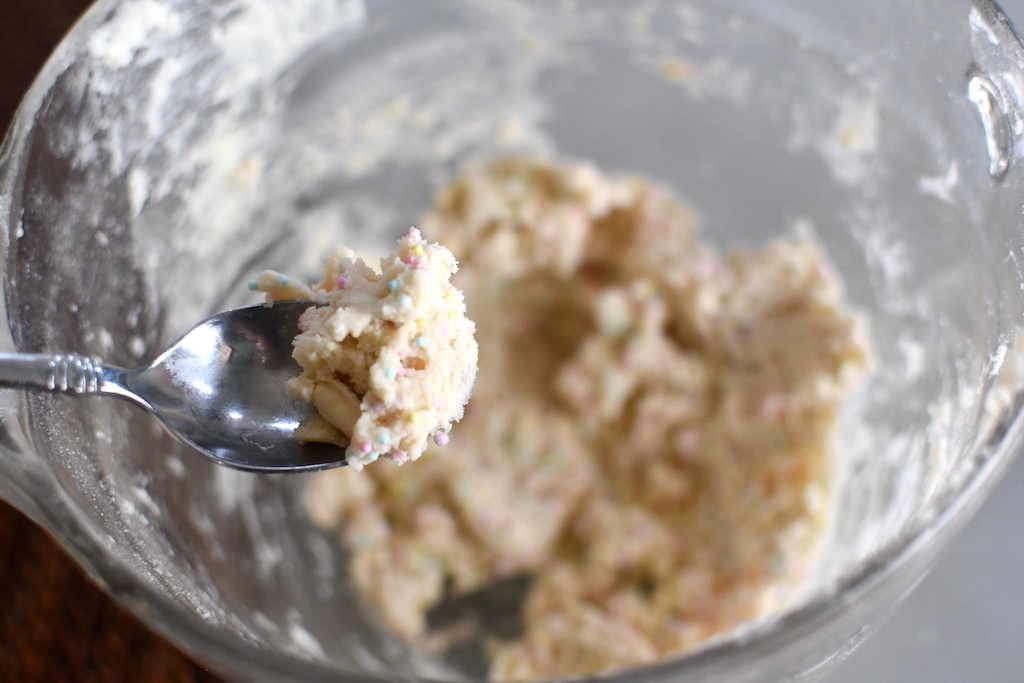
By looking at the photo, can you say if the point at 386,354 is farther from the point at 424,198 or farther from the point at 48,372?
the point at 424,198

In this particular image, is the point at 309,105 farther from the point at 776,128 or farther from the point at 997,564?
the point at 997,564

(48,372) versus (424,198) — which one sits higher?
(48,372)

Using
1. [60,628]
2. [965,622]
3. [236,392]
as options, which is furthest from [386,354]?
[965,622]

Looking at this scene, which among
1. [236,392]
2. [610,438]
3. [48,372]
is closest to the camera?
[48,372]

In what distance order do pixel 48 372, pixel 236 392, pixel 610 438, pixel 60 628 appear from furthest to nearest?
pixel 610 438 < pixel 60 628 < pixel 236 392 < pixel 48 372

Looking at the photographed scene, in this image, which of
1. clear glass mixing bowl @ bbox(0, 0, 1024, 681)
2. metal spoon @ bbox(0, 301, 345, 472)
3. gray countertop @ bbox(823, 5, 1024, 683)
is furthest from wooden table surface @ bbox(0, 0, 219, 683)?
gray countertop @ bbox(823, 5, 1024, 683)

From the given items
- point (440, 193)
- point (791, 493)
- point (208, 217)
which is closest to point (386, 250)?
point (440, 193)

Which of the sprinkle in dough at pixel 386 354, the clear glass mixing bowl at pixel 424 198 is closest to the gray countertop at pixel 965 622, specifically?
the clear glass mixing bowl at pixel 424 198
